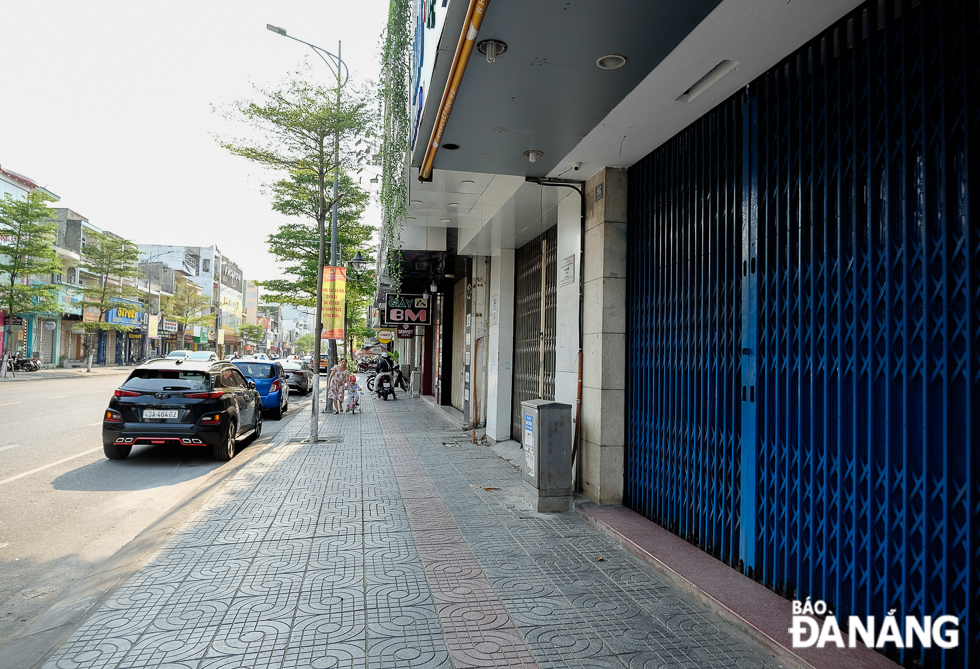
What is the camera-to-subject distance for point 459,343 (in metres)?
18.6

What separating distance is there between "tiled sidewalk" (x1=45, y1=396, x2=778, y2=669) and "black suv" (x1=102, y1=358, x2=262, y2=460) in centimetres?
254

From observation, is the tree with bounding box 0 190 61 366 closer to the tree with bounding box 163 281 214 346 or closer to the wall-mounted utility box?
the tree with bounding box 163 281 214 346

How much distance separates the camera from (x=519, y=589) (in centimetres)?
411

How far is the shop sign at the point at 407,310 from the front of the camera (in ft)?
62.6

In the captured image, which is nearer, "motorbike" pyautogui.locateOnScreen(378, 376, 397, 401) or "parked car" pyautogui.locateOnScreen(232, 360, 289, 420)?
"parked car" pyautogui.locateOnScreen(232, 360, 289, 420)

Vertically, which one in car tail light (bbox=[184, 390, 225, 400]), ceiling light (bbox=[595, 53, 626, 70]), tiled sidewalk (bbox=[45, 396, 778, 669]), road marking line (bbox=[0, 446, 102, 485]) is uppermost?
ceiling light (bbox=[595, 53, 626, 70])

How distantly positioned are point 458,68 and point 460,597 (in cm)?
372

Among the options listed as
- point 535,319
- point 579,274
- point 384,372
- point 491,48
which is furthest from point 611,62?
point 384,372

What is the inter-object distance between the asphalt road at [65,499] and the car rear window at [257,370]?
396cm

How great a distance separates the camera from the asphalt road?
4.44m

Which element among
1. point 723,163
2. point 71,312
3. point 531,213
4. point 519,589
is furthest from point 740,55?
point 71,312

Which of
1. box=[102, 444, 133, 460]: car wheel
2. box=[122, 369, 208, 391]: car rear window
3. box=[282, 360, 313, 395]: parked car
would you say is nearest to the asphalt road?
box=[102, 444, 133, 460]: car wheel

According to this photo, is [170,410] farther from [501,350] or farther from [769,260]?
[769,260]

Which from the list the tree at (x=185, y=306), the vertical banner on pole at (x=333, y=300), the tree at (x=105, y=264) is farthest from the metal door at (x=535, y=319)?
the tree at (x=185, y=306)
